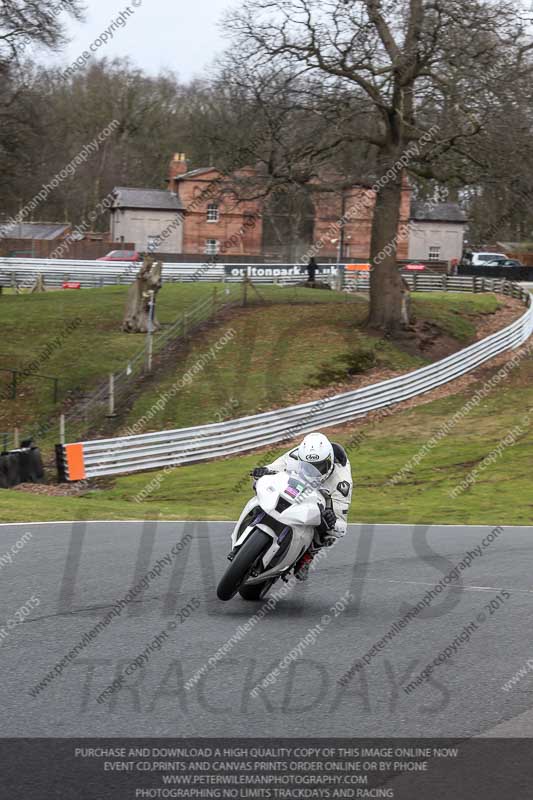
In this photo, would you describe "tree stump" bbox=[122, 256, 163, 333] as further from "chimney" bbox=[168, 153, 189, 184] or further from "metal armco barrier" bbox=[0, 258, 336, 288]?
"chimney" bbox=[168, 153, 189, 184]

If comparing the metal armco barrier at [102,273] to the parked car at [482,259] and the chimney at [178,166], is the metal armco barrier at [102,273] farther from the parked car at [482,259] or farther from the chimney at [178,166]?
the chimney at [178,166]

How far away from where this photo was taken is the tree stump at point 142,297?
1323 inches

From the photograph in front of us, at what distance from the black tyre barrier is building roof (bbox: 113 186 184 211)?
58339 mm

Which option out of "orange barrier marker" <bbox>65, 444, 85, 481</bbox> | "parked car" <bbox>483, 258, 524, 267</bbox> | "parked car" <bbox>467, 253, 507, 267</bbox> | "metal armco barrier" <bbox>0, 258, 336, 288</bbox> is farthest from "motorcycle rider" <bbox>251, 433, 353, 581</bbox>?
"parked car" <bbox>467, 253, 507, 267</bbox>

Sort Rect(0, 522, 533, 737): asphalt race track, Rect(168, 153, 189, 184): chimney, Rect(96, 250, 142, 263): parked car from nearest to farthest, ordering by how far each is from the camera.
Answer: Rect(0, 522, 533, 737): asphalt race track, Rect(96, 250, 142, 263): parked car, Rect(168, 153, 189, 184): chimney

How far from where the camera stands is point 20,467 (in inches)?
816

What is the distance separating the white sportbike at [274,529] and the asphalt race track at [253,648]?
31 centimetres

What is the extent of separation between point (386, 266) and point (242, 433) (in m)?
12.2

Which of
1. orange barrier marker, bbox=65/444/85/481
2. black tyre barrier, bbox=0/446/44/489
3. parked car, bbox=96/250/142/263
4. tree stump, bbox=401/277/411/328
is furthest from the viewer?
parked car, bbox=96/250/142/263

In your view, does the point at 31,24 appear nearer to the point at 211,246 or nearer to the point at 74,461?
the point at 74,461

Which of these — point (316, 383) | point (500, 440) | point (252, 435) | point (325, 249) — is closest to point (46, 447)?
point (252, 435)

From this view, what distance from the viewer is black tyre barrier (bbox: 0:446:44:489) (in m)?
20.3

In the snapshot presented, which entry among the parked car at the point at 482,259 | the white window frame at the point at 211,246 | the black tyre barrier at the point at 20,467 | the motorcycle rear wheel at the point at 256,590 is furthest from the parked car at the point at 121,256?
the motorcycle rear wheel at the point at 256,590

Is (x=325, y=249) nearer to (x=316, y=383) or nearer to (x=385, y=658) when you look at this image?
(x=316, y=383)
